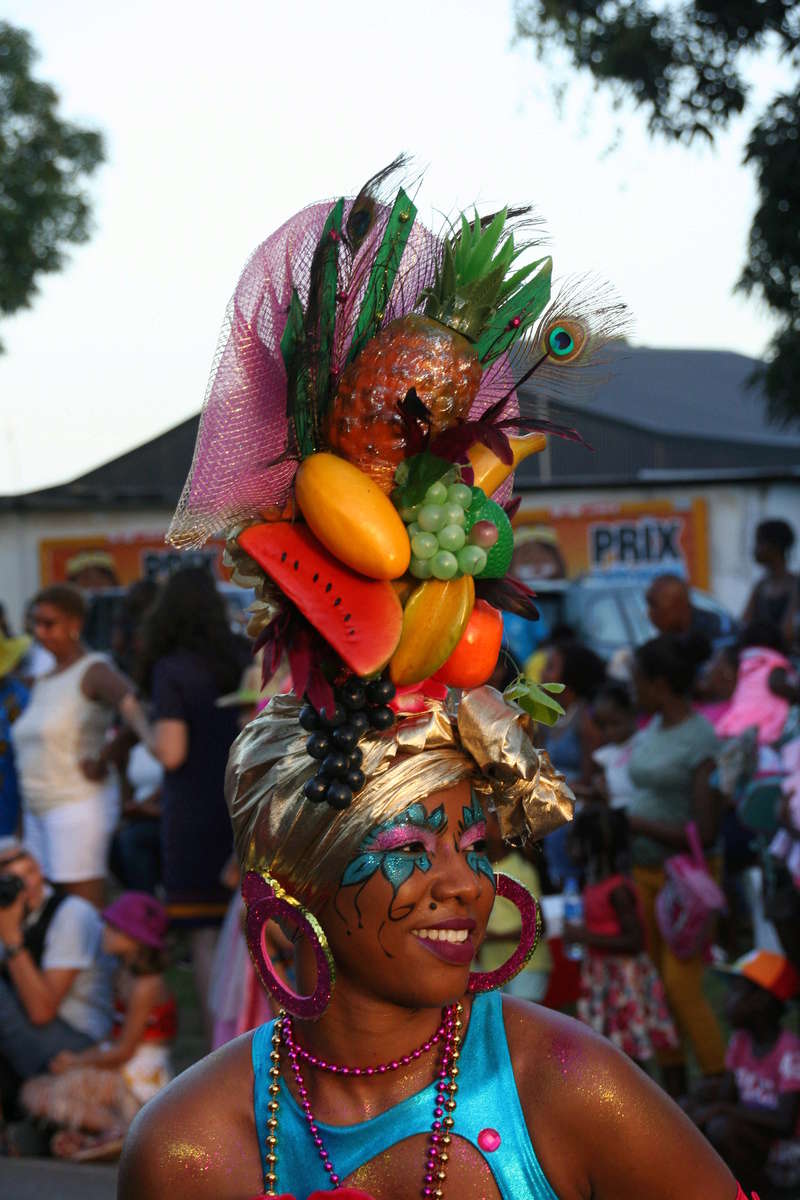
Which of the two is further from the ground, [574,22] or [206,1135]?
[574,22]

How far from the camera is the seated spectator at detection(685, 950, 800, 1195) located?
4738mm

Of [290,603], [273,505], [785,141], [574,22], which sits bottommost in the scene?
[290,603]

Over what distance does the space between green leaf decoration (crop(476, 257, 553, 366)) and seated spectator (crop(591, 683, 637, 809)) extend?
4.06 meters

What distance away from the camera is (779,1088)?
4836 millimetres

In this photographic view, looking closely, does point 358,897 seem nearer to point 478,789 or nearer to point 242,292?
point 478,789

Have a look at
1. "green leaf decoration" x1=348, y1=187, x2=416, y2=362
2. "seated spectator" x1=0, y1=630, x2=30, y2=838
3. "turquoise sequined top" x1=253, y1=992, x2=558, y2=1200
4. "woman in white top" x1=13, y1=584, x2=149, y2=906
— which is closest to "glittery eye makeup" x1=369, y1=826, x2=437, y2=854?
"turquoise sequined top" x1=253, y1=992, x2=558, y2=1200

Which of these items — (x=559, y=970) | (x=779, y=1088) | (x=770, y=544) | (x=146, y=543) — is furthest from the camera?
(x=146, y=543)

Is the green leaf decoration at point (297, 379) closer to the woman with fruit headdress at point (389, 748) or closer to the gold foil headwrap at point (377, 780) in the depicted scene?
the woman with fruit headdress at point (389, 748)

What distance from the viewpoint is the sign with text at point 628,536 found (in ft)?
44.0

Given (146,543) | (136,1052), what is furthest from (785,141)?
(146,543)

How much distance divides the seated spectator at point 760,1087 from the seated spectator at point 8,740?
3.18m

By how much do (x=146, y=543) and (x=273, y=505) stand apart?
12.1m

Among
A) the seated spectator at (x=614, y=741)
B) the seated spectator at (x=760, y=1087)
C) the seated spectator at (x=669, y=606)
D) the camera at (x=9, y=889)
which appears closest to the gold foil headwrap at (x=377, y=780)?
the seated spectator at (x=760, y=1087)

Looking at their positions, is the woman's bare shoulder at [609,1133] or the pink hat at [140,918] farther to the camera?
the pink hat at [140,918]
